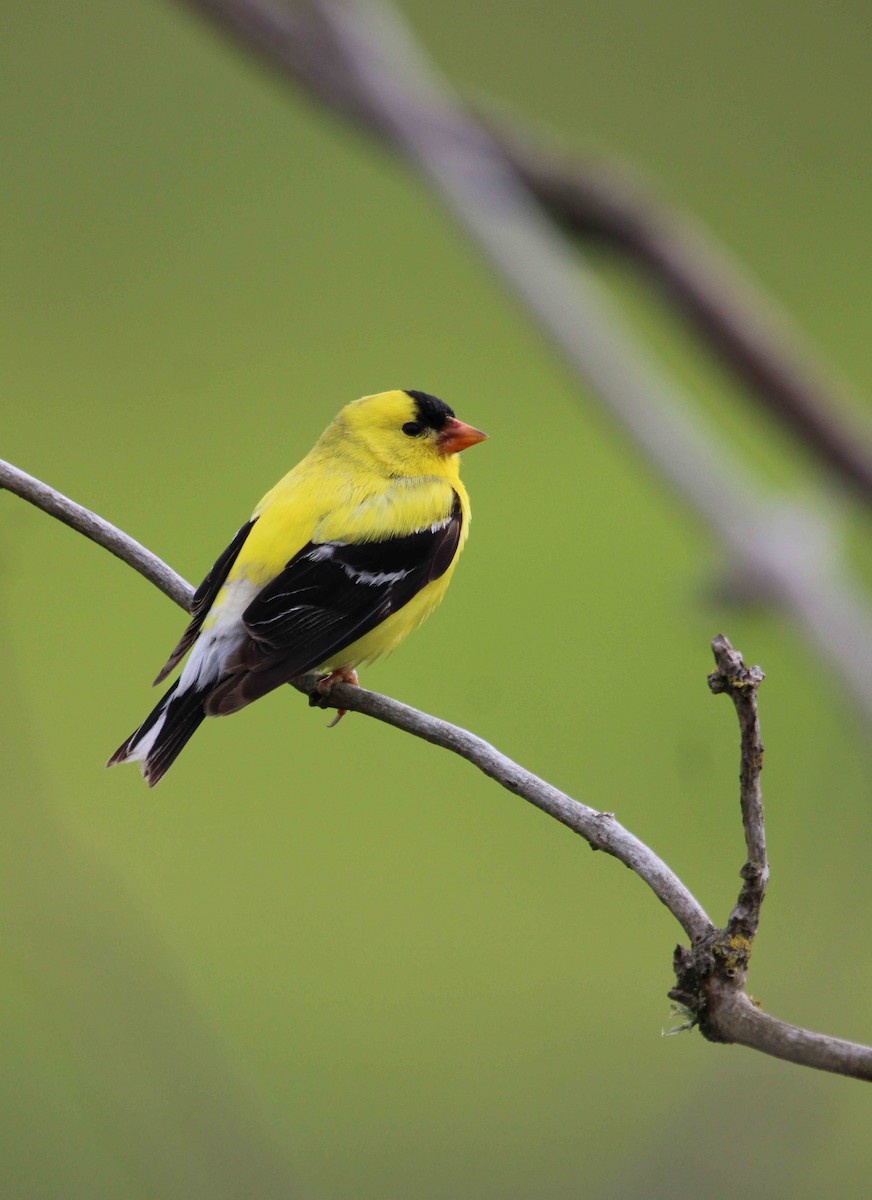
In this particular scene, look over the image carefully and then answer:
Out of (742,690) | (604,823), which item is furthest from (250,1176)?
(742,690)

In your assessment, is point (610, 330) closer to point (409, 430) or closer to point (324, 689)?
point (324, 689)

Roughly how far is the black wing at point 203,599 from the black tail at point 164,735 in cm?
7

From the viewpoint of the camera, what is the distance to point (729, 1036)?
1364mm

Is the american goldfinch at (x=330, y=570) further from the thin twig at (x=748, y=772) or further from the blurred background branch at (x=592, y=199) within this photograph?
the blurred background branch at (x=592, y=199)

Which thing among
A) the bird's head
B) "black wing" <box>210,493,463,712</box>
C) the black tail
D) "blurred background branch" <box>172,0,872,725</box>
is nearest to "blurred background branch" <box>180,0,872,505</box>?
"blurred background branch" <box>172,0,872,725</box>

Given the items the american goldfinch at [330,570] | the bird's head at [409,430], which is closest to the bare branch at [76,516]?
the american goldfinch at [330,570]

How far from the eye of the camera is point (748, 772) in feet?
4.35

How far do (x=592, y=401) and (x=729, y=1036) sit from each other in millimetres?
971

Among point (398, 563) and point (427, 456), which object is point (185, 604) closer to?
point (398, 563)

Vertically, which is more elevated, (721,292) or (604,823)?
(721,292)

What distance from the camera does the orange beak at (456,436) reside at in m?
3.26

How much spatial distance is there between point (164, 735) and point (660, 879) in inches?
52.8

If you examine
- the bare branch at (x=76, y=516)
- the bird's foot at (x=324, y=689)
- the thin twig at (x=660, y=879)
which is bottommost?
the thin twig at (x=660, y=879)

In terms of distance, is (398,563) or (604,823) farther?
(398,563)
